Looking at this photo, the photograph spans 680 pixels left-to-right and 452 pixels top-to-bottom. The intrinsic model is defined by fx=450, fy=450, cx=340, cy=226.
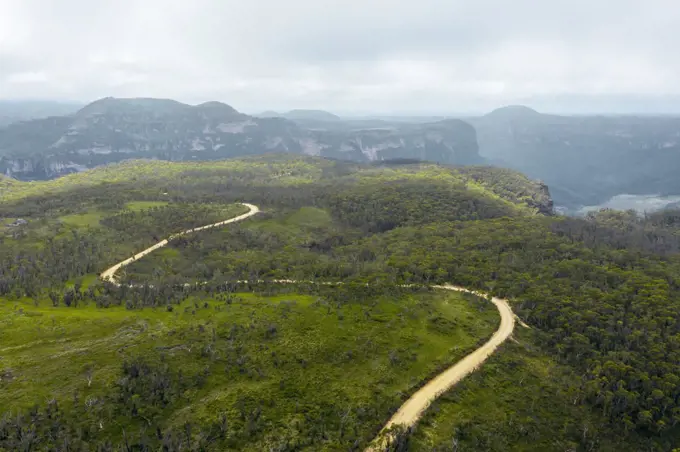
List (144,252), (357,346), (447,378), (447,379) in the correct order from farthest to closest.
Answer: (144,252) → (357,346) → (447,378) → (447,379)

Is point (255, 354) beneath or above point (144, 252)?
beneath

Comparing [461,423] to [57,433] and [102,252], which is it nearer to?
[57,433]

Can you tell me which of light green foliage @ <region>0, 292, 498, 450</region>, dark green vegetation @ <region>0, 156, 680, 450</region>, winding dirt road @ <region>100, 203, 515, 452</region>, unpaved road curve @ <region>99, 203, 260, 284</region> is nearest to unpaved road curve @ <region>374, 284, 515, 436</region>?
winding dirt road @ <region>100, 203, 515, 452</region>

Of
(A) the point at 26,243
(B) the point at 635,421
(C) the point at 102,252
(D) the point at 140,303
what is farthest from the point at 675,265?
(A) the point at 26,243

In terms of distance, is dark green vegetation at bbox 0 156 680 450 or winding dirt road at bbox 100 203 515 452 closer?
→ dark green vegetation at bbox 0 156 680 450

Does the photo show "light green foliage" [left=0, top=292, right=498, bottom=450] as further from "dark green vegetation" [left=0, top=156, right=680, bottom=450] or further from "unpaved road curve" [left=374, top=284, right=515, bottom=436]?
"unpaved road curve" [left=374, top=284, right=515, bottom=436]

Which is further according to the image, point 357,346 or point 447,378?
point 357,346

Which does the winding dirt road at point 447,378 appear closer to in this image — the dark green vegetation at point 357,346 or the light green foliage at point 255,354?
the light green foliage at point 255,354

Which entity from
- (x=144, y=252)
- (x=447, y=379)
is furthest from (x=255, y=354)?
(x=144, y=252)

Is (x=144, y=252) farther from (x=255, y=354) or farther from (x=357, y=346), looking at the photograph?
(x=357, y=346)

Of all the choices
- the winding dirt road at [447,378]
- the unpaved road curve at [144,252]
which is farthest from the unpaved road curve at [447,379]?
the unpaved road curve at [144,252]

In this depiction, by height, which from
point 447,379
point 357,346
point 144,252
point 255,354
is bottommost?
point 447,379
